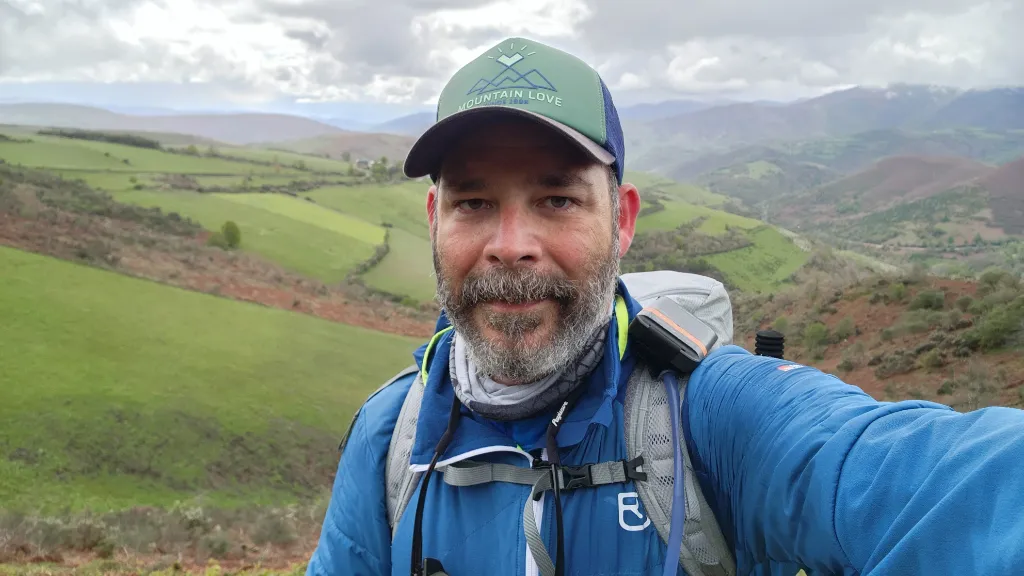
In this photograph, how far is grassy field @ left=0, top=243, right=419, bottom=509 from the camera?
41.8ft

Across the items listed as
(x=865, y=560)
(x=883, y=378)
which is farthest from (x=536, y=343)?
(x=883, y=378)

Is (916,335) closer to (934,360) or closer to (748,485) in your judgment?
(934,360)

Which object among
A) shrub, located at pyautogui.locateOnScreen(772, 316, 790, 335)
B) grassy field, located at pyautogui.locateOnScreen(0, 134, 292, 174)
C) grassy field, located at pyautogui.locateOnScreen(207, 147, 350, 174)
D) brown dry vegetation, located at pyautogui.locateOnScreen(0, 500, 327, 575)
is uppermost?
grassy field, located at pyautogui.locateOnScreen(207, 147, 350, 174)

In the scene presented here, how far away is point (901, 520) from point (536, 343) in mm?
1028

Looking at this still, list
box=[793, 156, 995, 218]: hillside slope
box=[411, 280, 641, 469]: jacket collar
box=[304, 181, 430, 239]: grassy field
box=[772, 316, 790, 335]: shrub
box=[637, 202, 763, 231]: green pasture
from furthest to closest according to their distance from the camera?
box=[793, 156, 995, 218]: hillside slope → box=[304, 181, 430, 239]: grassy field → box=[637, 202, 763, 231]: green pasture → box=[772, 316, 790, 335]: shrub → box=[411, 280, 641, 469]: jacket collar

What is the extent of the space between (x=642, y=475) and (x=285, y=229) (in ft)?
159

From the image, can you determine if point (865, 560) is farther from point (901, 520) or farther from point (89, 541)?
point (89, 541)

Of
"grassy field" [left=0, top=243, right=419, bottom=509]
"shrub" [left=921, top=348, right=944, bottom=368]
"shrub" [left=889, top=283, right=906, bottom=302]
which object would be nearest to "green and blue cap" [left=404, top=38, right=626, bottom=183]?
"grassy field" [left=0, top=243, right=419, bottom=509]

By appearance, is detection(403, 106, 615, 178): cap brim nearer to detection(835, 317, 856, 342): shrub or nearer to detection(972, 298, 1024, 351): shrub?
detection(972, 298, 1024, 351): shrub

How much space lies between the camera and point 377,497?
6.28 feet

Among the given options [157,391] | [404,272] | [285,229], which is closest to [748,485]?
[157,391]

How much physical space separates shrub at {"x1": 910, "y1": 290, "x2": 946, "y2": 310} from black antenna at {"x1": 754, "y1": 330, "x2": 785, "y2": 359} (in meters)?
21.8

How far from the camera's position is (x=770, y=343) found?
6.01ft

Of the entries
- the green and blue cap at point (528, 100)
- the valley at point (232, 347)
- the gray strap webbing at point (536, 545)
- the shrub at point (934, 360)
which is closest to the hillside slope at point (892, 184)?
the valley at point (232, 347)
